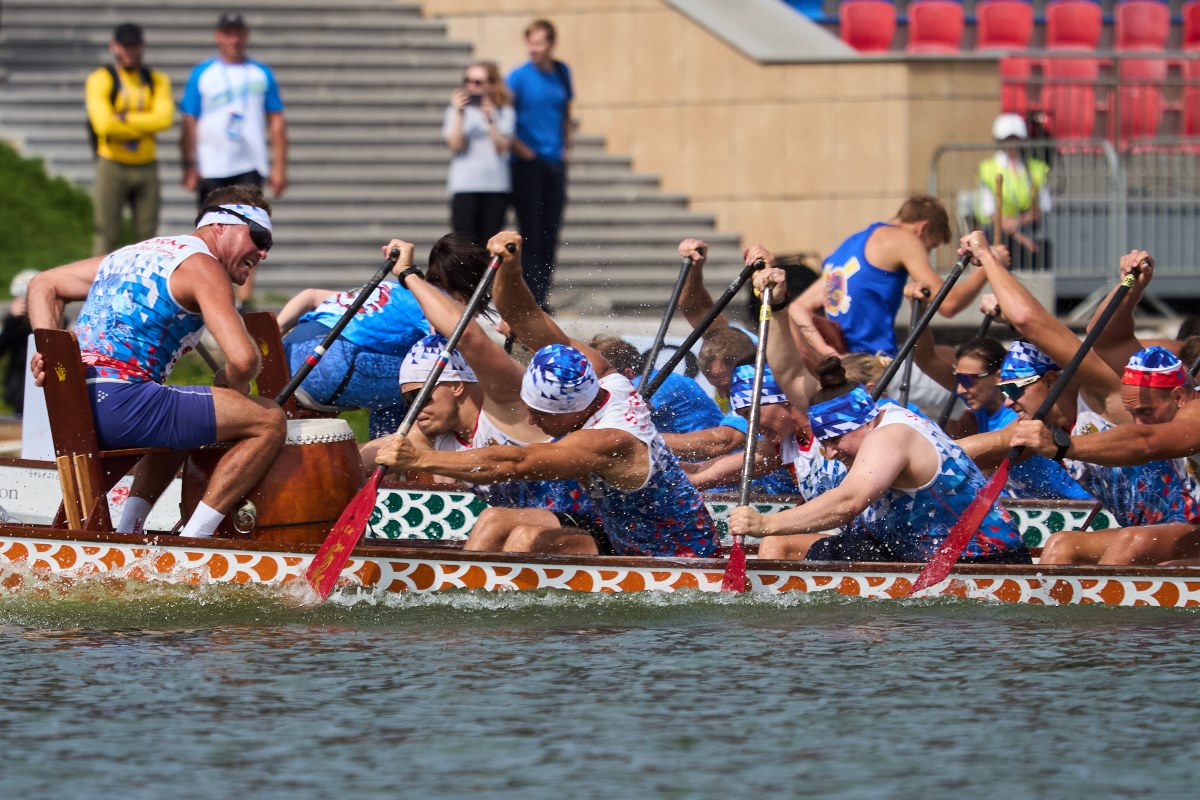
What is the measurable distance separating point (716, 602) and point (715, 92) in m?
10.6

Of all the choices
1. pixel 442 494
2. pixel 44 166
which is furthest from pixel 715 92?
pixel 442 494

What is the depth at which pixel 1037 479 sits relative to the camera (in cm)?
1062

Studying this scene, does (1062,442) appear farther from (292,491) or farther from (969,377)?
(292,491)

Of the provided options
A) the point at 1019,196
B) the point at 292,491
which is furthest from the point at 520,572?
the point at 1019,196

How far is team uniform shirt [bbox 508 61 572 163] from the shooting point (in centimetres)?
1556

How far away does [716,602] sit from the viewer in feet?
26.9

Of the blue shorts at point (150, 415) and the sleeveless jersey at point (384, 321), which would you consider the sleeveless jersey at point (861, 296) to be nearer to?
the sleeveless jersey at point (384, 321)

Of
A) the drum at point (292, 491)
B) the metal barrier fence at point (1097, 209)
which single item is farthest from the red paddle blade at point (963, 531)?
the metal barrier fence at point (1097, 209)

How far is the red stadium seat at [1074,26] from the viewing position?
22.2 meters

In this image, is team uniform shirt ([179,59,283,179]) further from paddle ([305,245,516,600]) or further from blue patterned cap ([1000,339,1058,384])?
blue patterned cap ([1000,339,1058,384])

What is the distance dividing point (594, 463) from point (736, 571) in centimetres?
67

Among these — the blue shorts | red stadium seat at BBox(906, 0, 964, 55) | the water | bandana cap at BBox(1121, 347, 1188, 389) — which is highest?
red stadium seat at BBox(906, 0, 964, 55)

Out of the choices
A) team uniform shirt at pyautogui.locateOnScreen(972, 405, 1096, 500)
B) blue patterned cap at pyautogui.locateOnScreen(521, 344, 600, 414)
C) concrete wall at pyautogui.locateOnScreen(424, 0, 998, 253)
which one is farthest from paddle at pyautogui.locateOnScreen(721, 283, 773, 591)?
concrete wall at pyautogui.locateOnScreen(424, 0, 998, 253)

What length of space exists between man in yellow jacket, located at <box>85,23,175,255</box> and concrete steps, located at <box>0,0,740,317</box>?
1.27m
